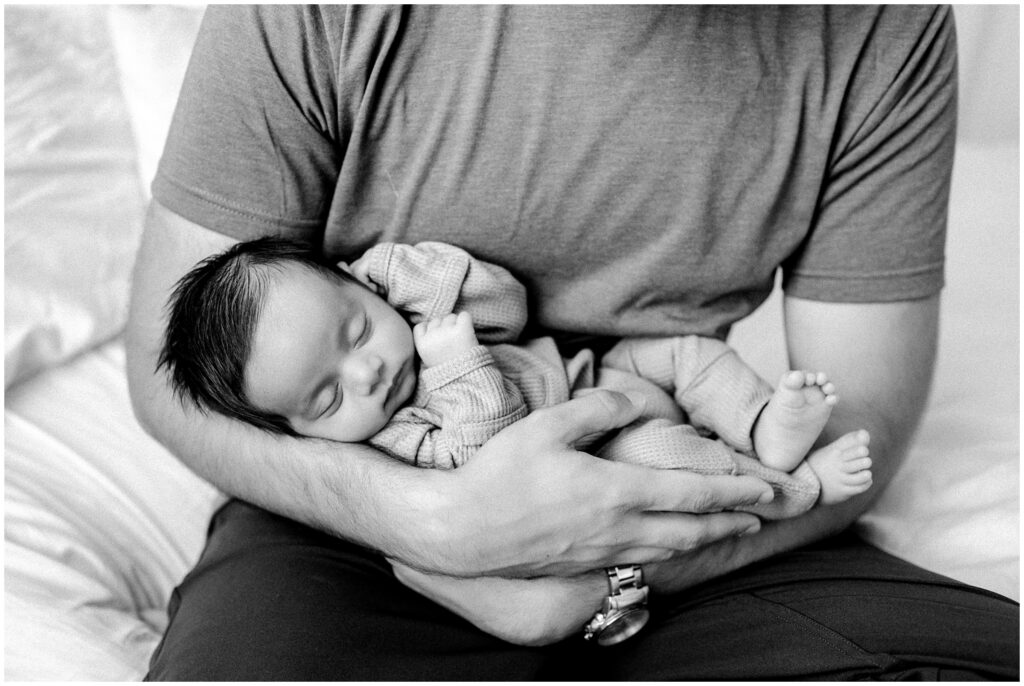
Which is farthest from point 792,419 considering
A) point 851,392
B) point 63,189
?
point 63,189

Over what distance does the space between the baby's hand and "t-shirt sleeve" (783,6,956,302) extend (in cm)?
53

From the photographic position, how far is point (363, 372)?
1.02m

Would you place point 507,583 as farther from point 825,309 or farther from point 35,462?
point 35,462

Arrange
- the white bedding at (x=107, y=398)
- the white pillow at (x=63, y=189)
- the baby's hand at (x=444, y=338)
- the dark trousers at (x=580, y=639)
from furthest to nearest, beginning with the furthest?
the white pillow at (x=63, y=189), the white bedding at (x=107, y=398), the baby's hand at (x=444, y=338), the dark trousers at (x=580, y=639)

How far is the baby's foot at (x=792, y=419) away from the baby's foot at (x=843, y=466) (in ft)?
0.08

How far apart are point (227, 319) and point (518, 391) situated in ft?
1.19

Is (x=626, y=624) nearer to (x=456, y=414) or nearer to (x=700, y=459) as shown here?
(x=700, y=459)

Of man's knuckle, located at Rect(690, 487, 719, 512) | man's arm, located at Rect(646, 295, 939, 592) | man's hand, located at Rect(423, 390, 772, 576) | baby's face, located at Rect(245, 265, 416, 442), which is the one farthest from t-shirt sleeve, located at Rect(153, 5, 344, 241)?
man's arm, located at Rect(646, 295, 939, 592)

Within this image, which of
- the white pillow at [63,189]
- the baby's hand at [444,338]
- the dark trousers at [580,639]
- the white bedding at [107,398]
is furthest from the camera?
the white pillow at [63,189]

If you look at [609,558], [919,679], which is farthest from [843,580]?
[609,558]

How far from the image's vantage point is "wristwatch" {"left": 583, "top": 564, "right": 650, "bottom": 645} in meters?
1.07

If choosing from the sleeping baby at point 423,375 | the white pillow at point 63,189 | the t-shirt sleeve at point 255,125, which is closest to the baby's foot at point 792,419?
the sleeping baby at point 423,375

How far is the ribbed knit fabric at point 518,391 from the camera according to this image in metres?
1.04

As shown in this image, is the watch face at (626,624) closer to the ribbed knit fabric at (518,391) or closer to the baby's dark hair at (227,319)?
the ribbed knit fabric at (518,391)
